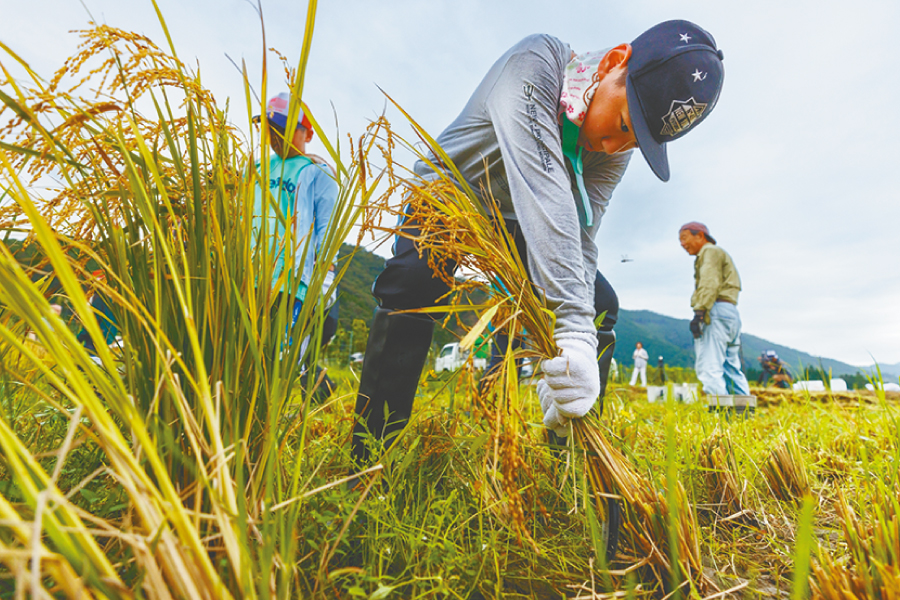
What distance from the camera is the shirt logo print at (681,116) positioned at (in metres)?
1.37

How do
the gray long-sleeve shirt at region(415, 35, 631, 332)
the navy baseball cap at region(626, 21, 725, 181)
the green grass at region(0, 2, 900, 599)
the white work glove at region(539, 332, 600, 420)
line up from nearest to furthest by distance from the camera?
1. the green grass at region(0, 2, 900, 599)
2. the white work glove at region(539, 332, 600, 420)
3. the gray long-sleeve shirt at region(415, 35, 631, 332)
4. the navy baseball cap at region(626, 21, 725, 181)

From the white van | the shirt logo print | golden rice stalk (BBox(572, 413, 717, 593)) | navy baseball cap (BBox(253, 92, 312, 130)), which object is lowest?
golden rice stalk (BBox(572, 413, 717, 593))

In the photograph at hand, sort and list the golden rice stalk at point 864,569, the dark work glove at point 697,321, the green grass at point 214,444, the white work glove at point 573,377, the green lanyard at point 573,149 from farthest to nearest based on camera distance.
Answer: the dark work glove at point 697,321, the green lanyard at point 573,149, the white work glove at point 573,377, the golden rice stalk at point 864,569, the green grass at point 214,444

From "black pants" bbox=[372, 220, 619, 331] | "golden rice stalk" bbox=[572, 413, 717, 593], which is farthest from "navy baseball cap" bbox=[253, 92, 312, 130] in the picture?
"golden rice stalk" bbox=[572, 413, 717, 593]

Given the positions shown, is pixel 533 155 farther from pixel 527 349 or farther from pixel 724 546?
pixel 724 546

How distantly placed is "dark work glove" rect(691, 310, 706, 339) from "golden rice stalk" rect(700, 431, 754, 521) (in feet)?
14.2

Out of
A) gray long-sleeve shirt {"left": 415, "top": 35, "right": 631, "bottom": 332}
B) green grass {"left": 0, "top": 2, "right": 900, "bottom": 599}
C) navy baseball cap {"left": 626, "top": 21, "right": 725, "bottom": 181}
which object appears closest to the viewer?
green grass {"left": 0, "top": 2, "right": 900, "bottom": 599}

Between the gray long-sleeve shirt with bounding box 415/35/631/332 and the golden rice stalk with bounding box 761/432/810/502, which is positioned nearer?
the gray long-sleeve shirt with bounding box 415/35/631/332

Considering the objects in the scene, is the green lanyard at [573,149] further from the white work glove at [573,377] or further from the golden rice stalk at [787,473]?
the golden rice stalk at [787,473]

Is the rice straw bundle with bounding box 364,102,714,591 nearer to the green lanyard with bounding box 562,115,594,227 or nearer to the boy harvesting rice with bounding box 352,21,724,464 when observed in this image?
the boy harvesting rice with bounding box 352,21,724,464

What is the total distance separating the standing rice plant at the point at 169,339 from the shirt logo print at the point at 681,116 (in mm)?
1071

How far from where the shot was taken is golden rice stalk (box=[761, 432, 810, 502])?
1.36 m

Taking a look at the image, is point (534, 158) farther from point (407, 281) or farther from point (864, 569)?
point (864, 569)

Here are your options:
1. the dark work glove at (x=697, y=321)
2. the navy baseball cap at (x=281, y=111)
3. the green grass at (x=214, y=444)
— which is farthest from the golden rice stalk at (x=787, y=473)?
the dark work glove at (x=697, y=321)
